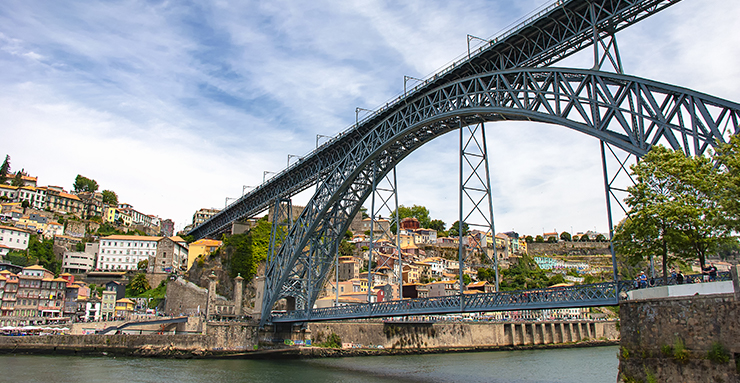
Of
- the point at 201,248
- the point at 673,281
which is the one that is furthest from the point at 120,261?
the point at 673,281

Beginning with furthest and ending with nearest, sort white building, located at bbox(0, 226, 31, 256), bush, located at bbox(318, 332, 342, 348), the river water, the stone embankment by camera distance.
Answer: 1. white building, located at bbox(0, 226, 31, 256)
2. bush, located at bbox(318, 332, 342, 348)
3. the stone embankment
4. the river water

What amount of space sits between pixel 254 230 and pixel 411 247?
39810 millimetres

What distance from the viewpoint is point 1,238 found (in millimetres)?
62969

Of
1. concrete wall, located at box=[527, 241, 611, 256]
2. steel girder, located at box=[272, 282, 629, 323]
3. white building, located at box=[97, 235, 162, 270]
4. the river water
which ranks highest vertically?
concrete wall, located at box=[527, 241, 611, 256]

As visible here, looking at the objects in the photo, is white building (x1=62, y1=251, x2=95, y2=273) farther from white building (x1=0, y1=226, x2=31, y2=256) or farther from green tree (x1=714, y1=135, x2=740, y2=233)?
green tree (x1=714, y1=135, x2=740, y2=233)

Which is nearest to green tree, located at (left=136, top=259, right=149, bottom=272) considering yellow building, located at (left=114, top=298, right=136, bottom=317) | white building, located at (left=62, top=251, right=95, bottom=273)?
white building, located at (left=62, top=251, right=95, bottom=273)

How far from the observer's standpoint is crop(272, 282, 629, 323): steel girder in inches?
645

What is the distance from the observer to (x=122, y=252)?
70.1 metres

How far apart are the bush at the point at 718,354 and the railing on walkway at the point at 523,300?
180 centimetres

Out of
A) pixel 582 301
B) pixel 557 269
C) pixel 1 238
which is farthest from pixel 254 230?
pixel 557 269

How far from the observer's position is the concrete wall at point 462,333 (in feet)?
138

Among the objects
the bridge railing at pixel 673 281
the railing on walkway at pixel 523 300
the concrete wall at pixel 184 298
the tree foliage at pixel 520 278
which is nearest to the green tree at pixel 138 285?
the concrete wall at pixel 184 298

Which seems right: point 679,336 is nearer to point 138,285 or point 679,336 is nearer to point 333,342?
point 333,342

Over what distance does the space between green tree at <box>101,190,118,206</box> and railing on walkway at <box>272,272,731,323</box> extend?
84.0 meters
